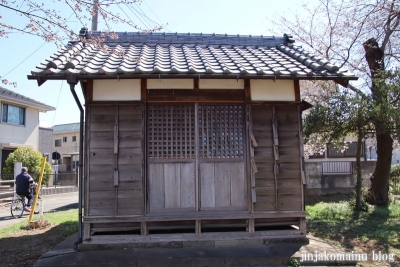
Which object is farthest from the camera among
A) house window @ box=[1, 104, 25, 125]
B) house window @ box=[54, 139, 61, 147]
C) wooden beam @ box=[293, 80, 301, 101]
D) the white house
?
house window @ box=[54, 139, 61, 147]

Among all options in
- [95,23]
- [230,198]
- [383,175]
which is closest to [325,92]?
[383,175]

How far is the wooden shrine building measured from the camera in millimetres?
5965

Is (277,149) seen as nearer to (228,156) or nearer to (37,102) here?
(228,156)

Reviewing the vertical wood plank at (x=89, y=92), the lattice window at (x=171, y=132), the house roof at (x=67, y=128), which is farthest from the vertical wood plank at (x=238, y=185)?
the house roof at (x=67, y=128)

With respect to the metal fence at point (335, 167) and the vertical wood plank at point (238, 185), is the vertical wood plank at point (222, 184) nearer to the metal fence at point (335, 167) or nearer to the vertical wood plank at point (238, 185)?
the vertical wood plank at point (238, 185)

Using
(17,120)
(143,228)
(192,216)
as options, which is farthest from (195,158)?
(17,120)

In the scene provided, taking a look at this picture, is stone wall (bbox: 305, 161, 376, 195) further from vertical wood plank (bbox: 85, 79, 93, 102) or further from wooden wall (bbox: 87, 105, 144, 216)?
vertical wood plank (bbox: 85, 79, 93, 102)

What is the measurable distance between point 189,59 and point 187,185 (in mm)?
2664

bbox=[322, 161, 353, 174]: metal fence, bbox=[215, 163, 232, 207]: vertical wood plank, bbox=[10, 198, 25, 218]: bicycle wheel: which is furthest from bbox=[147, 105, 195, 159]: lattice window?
bbox=[322, 161, 353, 174]: metal fence

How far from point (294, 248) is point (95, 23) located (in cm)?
1041

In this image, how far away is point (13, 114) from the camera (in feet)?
71.7

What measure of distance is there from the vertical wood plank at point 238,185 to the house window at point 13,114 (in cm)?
2029

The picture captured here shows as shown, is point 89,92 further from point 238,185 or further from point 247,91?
point 238,185

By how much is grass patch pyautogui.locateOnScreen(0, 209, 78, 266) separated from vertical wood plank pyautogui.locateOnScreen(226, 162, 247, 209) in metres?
3.90
